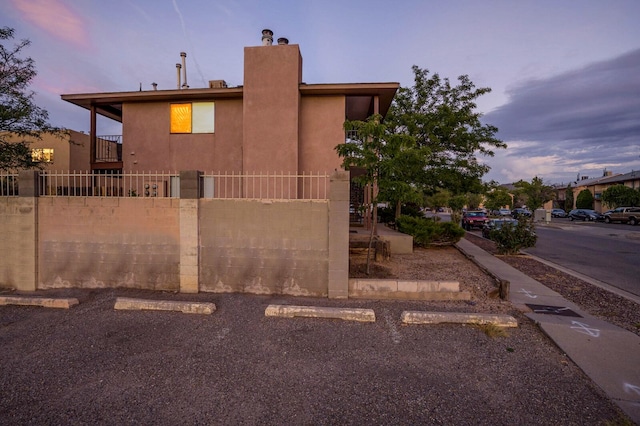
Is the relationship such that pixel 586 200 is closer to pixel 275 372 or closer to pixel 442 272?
pixel 442 272

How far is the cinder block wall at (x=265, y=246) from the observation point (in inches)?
290

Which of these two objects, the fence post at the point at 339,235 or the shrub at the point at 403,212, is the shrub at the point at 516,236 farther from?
the fence post at the point at 339,235

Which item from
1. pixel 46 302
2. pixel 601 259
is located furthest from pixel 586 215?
pixel 46 302

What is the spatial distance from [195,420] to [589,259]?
52.3 ft

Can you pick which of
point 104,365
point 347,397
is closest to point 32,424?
point 104,365

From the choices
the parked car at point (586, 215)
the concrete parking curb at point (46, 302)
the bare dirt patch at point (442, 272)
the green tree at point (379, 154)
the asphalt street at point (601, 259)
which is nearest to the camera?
the concrete parking curb at point (46, 302)

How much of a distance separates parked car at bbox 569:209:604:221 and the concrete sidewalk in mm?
41946

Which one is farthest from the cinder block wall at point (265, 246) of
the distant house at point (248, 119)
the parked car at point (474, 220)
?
the parked car at point (474, 220)

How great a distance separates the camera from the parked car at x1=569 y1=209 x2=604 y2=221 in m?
39.4

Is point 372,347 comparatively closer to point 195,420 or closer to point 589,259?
point 195,420

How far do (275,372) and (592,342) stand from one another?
202 inches

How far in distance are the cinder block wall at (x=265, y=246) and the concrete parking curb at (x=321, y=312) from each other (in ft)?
4.06

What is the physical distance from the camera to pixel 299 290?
7477mm

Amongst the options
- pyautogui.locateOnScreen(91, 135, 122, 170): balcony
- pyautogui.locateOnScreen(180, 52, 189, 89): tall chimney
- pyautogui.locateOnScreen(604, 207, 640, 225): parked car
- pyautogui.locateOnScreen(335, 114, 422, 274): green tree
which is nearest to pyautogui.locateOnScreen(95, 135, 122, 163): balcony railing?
pyautogui.locateOnScreen(91, 135, 122, 170): balcony
